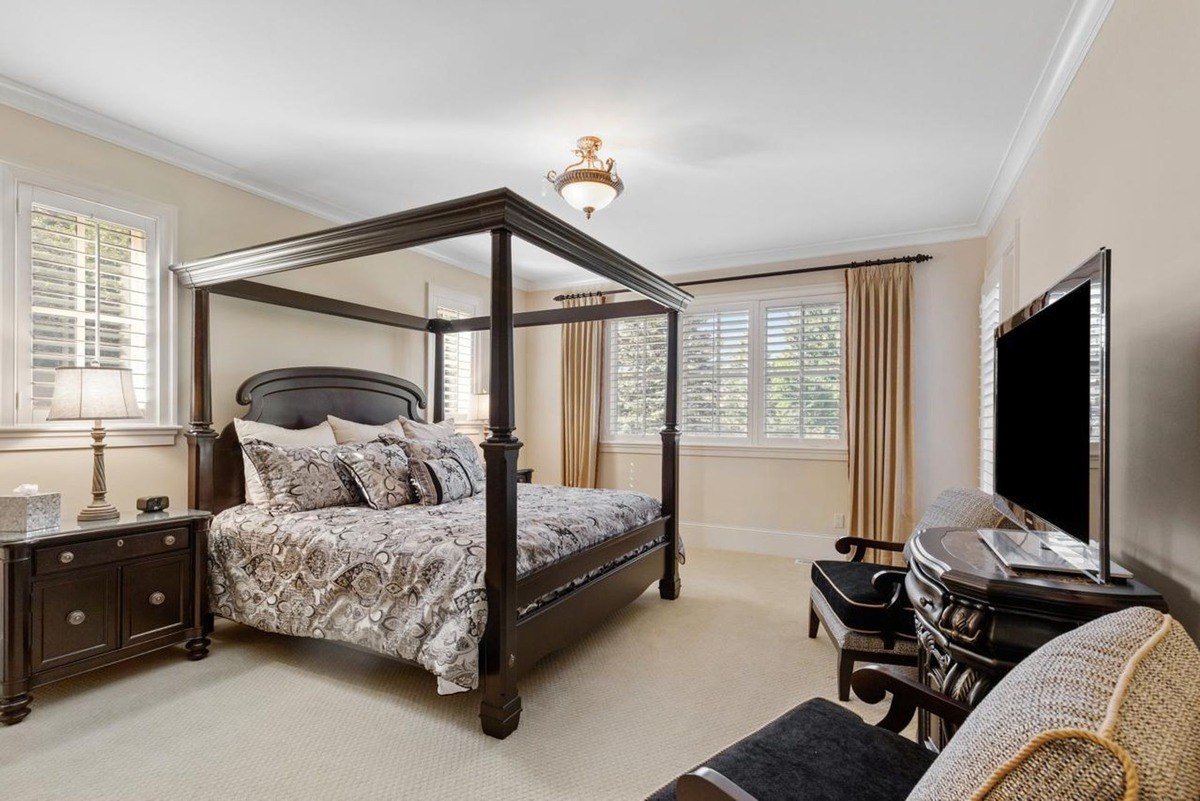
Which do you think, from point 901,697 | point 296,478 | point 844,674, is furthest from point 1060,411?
point 296,478

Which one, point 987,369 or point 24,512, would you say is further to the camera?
point 987,369

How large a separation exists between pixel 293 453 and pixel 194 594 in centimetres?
82

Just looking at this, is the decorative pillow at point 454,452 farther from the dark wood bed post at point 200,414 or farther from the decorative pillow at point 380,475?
the dark wood bed post at point 200,414

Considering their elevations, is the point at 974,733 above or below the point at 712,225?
below

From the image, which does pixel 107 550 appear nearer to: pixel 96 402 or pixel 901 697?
pixel 96 402

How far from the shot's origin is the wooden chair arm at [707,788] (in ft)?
3.29

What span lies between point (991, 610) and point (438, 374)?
4.46 metres

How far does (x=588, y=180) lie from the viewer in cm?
301

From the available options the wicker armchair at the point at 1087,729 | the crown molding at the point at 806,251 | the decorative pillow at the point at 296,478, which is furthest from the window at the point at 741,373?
the wicker armchair at the point at 1087,729

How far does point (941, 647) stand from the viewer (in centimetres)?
153

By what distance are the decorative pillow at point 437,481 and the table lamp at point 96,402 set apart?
1378mm

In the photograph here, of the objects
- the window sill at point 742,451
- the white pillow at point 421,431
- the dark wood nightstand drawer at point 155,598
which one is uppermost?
the white pillow at point 421,431

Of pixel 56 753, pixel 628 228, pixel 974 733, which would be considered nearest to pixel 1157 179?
pixel 974 733

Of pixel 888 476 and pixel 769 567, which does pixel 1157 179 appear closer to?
pixel 888 476
